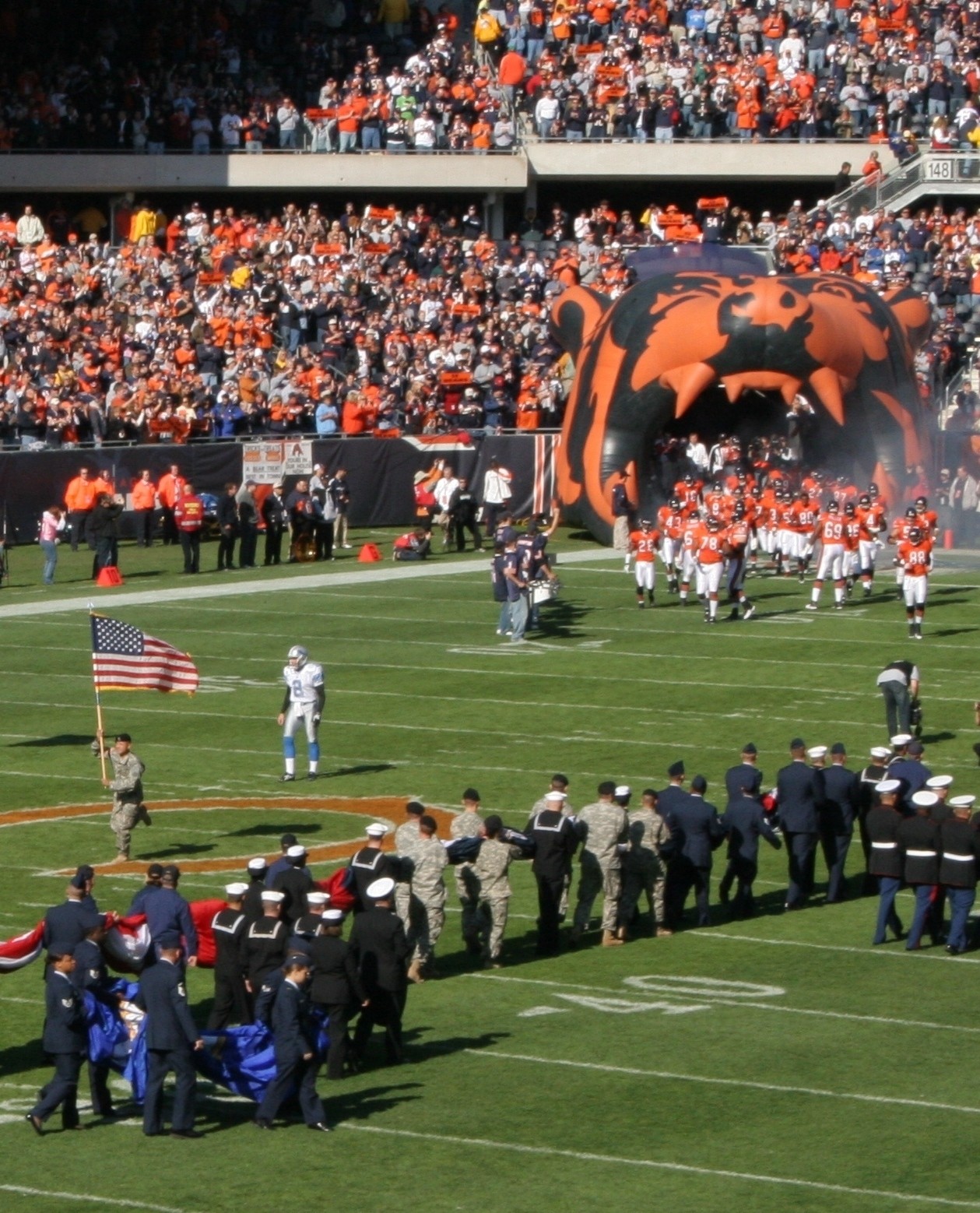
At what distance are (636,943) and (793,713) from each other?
8.81 m

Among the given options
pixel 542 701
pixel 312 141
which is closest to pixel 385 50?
pixel 312 141

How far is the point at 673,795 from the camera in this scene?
18.2 meters

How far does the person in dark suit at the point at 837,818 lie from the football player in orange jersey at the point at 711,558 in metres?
12.9

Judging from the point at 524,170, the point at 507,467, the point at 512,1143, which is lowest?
the point at 512,1143

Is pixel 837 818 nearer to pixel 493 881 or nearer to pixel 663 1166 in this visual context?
pixel 493 881

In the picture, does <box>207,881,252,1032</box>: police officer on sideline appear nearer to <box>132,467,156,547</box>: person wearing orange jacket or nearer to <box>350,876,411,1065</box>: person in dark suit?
<box>350,876,411,1065</box>: person in dark suit

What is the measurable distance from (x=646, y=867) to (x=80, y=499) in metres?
22.1

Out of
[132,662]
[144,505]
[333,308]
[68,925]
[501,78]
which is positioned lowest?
[68,925]

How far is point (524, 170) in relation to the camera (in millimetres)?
50969

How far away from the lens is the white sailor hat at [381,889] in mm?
14633

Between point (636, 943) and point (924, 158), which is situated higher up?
point (924, 158)

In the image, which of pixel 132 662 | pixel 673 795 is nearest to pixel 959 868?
pixel 673 795

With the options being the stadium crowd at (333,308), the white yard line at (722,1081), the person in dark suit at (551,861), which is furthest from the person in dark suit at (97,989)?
the stadium crowd at (333,308)

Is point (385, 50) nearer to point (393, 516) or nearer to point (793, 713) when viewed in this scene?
point (393, 516)
